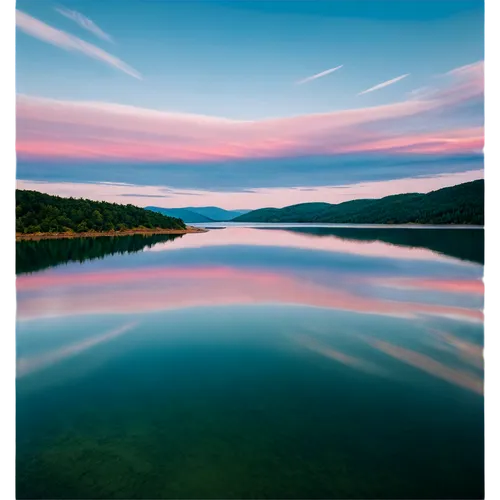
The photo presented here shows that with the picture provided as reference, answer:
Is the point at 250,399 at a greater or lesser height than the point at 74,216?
lesser

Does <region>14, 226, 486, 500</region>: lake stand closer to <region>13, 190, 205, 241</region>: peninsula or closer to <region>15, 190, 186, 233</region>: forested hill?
<region>13, 190, 205, 241</region>: peninsula

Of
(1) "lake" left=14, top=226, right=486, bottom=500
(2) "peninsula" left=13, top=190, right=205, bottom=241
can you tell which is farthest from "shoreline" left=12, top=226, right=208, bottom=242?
(1) "lake" left=14, top=226, right=486, bottom=500

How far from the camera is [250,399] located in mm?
11227

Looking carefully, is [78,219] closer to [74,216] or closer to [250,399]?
[74,216]

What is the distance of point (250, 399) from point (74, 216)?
123 meters

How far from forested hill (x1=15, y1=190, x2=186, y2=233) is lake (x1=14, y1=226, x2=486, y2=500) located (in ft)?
296

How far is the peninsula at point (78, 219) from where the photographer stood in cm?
10125

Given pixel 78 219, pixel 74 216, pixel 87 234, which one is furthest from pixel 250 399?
pixel 74 216

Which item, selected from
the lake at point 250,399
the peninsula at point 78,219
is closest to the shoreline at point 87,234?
the peninsula at point 78,219

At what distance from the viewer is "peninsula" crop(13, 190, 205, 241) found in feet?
332

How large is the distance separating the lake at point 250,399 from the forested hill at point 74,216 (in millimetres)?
90129

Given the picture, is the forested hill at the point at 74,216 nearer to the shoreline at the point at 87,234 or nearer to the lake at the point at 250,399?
the shoreline at the point at 87,234
